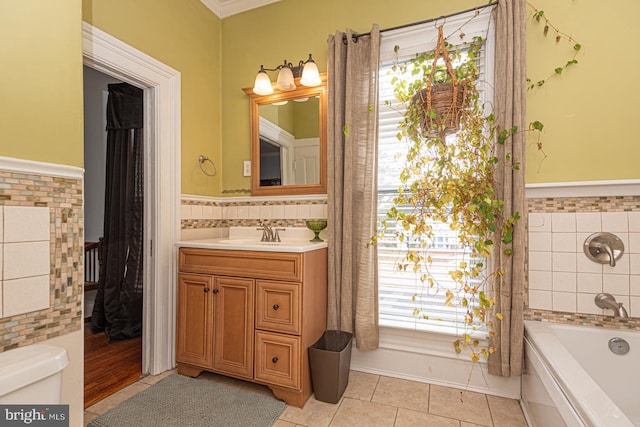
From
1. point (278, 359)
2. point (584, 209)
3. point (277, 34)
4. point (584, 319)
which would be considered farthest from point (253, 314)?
point (277, 34)

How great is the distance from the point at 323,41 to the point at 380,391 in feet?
8.03

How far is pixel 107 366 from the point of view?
2279 mm

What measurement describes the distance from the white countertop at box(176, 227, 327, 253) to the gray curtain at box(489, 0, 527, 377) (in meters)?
1.12

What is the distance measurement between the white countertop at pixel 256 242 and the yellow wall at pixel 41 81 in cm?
84

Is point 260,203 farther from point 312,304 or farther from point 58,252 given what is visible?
point 58,252

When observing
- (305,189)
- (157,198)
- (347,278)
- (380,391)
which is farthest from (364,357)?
(157,198)

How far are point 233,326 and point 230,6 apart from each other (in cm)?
254

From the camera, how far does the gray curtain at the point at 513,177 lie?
70.0 inches

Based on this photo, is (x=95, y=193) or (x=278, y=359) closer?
(x=278, y=359)

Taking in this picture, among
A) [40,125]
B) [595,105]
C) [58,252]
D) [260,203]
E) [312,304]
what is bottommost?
[312,304]

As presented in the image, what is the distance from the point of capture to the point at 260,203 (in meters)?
2.58

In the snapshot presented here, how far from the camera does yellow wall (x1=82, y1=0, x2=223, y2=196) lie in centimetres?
193

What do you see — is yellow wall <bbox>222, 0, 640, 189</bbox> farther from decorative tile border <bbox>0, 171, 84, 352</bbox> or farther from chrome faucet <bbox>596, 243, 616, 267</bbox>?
decorative tile border <bbox>0, 171, 84, 352</bbox>

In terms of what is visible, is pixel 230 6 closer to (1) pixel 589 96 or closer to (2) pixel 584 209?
(1) pixel 589 96
